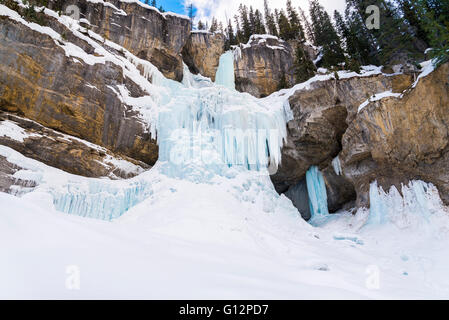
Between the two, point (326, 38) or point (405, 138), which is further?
point (326, 38)

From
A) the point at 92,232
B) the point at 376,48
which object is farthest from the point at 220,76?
the point at 92,232

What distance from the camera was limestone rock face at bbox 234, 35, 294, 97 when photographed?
80.4ft

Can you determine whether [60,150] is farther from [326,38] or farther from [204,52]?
[326,38]

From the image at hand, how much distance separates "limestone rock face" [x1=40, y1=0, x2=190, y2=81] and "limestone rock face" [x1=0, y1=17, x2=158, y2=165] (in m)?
6.05

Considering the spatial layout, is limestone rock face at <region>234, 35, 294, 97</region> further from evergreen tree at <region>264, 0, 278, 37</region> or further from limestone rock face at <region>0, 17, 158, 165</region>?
limestone rock face at <region>0, 17, 158, 165</region>

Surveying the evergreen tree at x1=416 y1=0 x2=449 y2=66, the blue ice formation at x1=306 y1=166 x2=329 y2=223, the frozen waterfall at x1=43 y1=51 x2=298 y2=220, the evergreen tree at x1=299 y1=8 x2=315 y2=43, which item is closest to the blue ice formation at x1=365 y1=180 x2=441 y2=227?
the frozen waterfall at x1=43 y1=51 x2=298 y2=220

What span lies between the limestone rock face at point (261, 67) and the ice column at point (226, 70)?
2.32 ft

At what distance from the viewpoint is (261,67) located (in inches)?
973

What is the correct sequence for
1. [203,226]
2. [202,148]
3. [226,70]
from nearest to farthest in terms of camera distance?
[203,226]
[202,148]
[226,70]

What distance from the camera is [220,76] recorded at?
23.8m

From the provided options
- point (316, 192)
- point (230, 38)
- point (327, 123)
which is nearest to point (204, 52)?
point (230, 38)

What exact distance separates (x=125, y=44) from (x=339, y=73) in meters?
15.0

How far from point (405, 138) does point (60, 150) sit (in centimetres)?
1524

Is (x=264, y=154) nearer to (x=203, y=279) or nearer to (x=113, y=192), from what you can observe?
(x=113, y=192)
